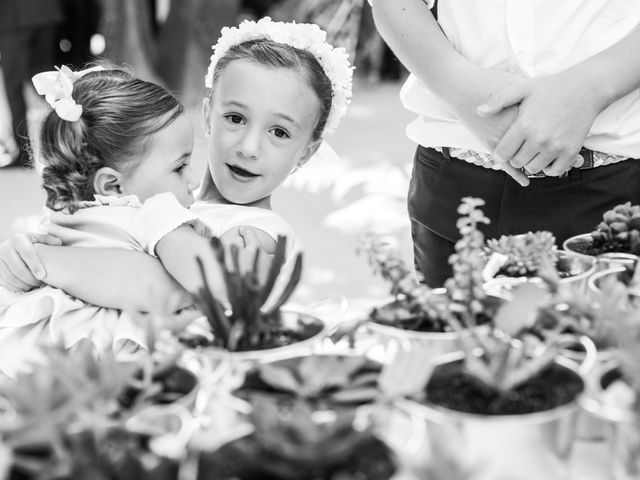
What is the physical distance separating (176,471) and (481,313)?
44 centimetres

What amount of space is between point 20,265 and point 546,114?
92 cm

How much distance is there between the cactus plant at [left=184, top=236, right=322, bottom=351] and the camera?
3.22ft

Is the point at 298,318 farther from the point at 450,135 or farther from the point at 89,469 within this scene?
the point at 450,135

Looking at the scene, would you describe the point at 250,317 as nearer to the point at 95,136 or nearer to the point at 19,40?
the point at 95,136

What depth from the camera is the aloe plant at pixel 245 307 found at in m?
0.98

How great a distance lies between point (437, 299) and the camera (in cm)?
105

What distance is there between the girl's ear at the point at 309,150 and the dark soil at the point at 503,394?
1094 millimetres

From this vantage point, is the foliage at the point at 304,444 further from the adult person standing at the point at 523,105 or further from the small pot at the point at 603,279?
the adult person standing at the point at 523,105

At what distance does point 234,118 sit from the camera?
179 cm

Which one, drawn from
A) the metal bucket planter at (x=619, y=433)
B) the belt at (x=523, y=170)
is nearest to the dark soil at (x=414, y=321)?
the metal bucket planter at (x=619, y=433)

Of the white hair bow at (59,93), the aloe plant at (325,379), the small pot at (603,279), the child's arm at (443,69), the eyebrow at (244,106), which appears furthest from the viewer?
the eyebrow at (244,106)

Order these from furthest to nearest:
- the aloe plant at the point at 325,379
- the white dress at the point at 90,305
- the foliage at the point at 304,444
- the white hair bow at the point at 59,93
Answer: the white hair bow at the point at 59,93 → the white dress at the point at 90,305 → the aloe plant at the point at 325,379 → the foliage at the point at 304,444

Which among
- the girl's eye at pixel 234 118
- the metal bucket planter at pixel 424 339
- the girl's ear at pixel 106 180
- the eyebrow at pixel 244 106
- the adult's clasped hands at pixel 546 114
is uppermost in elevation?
the adult's clasped hands at pixel 546 114

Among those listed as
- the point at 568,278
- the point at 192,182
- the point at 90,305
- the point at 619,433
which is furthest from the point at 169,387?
the point at 192,182
